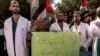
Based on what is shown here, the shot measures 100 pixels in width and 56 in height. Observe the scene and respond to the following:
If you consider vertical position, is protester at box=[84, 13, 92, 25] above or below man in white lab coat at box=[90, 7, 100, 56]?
above

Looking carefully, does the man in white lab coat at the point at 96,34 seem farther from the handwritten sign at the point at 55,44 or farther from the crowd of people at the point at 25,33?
the handwritten sign at the point at 55,44

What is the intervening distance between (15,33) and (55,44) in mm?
886

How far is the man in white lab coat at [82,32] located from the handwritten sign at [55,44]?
9.2 inches

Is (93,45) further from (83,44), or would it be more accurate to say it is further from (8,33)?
(8,33)

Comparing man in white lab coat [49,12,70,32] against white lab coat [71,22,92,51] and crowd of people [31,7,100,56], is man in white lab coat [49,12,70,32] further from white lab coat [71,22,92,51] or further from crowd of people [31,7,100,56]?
white lab coat [71,22,92,51]

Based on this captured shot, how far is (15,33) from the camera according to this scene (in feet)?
23.5

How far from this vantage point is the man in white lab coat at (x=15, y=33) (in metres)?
7.14

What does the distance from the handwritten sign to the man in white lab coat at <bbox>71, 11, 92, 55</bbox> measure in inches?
9.2

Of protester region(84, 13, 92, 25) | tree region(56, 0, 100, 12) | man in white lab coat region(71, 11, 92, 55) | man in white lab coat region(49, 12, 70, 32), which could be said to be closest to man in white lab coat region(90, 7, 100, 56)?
man in white lab coat region(71, 11, 92, 55)

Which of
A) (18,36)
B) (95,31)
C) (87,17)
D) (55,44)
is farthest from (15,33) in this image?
(87,17)

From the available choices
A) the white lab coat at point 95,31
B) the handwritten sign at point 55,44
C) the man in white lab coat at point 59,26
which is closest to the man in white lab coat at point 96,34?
the white lab coat at point 95,31

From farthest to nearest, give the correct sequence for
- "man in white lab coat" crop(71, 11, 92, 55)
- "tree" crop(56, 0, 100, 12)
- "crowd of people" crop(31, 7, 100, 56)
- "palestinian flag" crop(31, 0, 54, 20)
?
"tree" crop(56, 0, 100, 12) < "palestinian flag" crop(31, 0, 54, 20) < "man in white lab coat" crop(71, 11, 92, 55) < "crowd of people" crop(31, 7, 100, 56)

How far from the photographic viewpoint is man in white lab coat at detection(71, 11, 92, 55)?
766 centimetres

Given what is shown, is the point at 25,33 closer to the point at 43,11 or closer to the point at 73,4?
the point at 43,11
